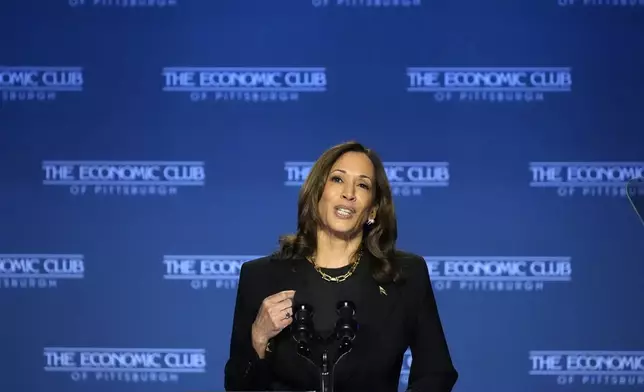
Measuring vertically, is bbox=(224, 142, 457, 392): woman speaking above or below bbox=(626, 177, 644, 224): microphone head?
below

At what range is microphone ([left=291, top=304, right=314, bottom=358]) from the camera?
2.23m

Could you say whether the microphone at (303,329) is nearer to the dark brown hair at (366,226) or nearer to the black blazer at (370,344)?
the black blazer at (370,344)

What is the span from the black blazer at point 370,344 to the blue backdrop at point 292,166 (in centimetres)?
177

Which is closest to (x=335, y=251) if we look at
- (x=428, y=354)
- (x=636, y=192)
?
(x=428, y=354)

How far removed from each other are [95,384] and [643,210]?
Answer: 353 centimetres

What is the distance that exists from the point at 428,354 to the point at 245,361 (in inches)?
22.4

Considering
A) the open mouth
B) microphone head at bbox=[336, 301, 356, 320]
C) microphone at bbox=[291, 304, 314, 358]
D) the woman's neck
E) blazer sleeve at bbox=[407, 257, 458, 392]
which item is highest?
the open mouth

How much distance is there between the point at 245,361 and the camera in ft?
8.82

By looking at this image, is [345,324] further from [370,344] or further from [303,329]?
[370,344]

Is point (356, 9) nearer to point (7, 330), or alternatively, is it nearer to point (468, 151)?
point (468, 151)

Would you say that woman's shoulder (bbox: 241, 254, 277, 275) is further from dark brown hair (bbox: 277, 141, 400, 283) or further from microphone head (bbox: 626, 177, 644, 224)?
microphone head (bbox: 626, 177, 644, 224)

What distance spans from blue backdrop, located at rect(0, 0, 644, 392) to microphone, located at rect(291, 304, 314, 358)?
7.72 feet

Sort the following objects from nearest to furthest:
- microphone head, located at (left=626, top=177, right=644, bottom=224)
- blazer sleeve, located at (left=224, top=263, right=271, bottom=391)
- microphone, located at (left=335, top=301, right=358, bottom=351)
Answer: microphone head, located at (left=626, top=177, right=644, bottom=224)
microphone, located at (left=335, top=301, right=358, bottom=351)
blazer sleeve, located at (left=224, top=263, right=271, bottom=391)

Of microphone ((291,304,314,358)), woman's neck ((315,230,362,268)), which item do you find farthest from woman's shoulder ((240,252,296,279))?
microphone ((291,304,314,358))
